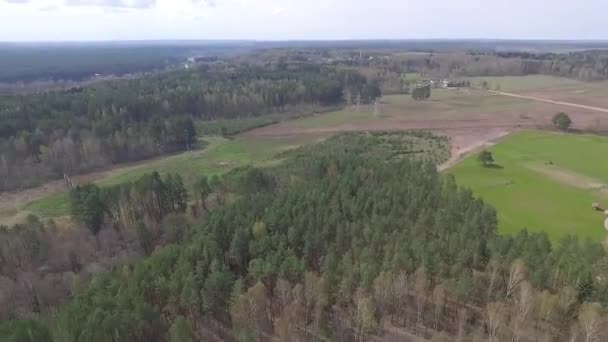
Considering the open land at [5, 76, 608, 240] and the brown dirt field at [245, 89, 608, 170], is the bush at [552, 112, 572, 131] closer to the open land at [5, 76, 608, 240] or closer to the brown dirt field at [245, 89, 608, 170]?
the brown dirt field at [245, 89, 608, 170]

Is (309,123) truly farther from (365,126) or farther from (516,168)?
(516,168)

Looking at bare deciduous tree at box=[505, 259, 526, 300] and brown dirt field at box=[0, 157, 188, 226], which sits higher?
bare deciduous tree at box=[505, 259, 526, 300]

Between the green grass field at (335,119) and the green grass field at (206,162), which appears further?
the green grass field at (335,119)

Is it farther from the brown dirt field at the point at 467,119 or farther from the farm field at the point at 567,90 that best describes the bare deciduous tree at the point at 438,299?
the farm field at the point at 567,90

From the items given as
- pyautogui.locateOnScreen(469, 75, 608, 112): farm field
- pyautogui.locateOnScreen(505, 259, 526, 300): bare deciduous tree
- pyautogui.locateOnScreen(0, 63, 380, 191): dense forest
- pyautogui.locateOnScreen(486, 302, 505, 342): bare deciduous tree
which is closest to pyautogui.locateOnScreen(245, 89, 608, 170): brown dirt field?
pyautogui.locateOnScreen(469, 75, 608, 112): farm field

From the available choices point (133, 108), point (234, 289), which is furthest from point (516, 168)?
point (133, 108)

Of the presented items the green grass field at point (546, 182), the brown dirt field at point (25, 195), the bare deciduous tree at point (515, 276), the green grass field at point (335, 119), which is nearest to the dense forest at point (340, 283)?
the bare deciduous tree at point (515, 276)

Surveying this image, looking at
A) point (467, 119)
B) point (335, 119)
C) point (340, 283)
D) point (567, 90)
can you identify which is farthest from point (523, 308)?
point (567, 90)
